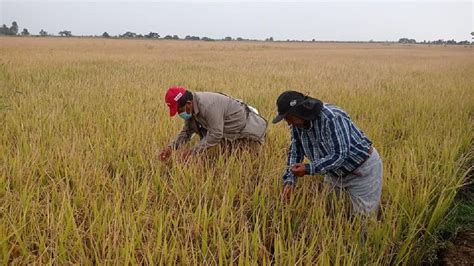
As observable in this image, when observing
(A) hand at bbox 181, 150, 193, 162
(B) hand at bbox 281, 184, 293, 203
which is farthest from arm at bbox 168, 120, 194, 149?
(B) hand at bbox 281, 184, 293, 203

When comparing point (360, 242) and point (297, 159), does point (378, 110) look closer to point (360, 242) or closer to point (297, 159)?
point (297, 159)

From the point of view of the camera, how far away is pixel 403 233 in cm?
245

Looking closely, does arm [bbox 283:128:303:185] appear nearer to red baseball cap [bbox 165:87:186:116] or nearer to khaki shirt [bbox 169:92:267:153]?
khaki shirt [bbox 169:92:267:153]

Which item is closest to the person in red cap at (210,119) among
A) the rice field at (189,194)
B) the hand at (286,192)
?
the rice field at (189,194)

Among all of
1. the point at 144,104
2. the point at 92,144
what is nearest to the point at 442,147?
the point at 92,144

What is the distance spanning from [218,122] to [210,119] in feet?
0.24

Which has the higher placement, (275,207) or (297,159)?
(297,159)

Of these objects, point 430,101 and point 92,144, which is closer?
point 92,144

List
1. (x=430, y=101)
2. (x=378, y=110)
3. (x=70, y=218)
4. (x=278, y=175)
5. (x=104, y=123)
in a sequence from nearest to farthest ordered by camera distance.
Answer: (x=70, y=218) < (x=278, y=175) < (x=104, y=123) < (x=378, y=110) < (x=430, y=101)

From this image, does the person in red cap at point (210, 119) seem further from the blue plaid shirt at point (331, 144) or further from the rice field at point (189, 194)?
the blue plaid shirt at point (331, 144)

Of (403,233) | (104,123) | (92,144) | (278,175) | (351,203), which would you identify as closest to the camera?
(403,233)

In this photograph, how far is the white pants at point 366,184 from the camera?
2.56 meters

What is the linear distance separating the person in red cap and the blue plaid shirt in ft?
2.95

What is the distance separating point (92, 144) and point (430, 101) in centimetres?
541
